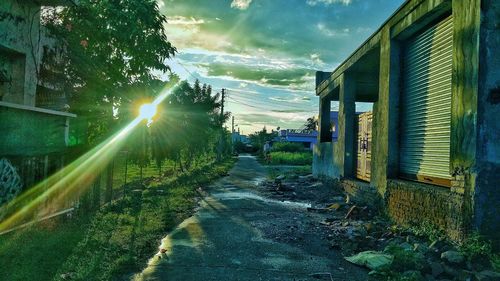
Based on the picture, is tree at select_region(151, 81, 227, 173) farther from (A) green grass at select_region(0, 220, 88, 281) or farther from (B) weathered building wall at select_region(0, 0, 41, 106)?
(A) green grass at select_region(0, 220, 88, 281)

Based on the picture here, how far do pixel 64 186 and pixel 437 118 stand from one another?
6.67 m

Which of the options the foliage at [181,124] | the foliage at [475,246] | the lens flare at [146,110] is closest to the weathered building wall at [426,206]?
the foliage at [475,246]

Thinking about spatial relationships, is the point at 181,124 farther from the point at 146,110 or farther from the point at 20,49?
the point at 20,49

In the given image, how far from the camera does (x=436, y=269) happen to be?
186 inches

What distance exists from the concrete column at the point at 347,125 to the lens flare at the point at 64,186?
22.9 ft

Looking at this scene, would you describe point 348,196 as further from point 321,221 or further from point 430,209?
point 430,209

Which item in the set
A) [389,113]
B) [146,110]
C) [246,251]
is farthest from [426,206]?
[146,110]

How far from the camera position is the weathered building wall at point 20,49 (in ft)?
28.5

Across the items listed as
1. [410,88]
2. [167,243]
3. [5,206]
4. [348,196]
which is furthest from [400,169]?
[5,206]

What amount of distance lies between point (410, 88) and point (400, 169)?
180 cm

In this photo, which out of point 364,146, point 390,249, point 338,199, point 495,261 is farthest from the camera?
point 364,146

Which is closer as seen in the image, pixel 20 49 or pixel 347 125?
pixel 20 49

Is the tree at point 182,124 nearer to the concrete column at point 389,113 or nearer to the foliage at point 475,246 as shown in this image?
the concrete column at point 389,113

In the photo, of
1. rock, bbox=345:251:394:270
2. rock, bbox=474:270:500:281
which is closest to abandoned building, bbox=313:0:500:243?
rock, bbox=474:270:500:281
